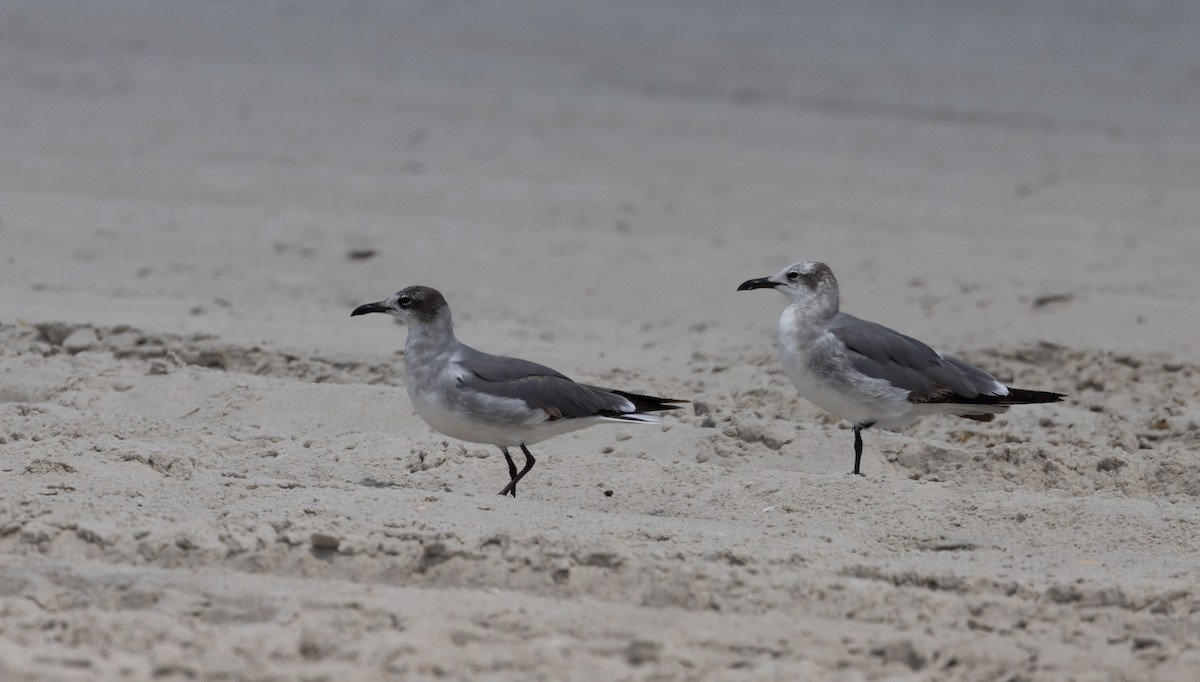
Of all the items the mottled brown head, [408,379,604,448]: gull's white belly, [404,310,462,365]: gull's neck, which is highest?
the mottled brown head

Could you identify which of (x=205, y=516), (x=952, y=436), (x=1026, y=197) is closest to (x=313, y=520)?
(x=205, y=516)

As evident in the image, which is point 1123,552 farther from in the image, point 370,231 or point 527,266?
point 370,231

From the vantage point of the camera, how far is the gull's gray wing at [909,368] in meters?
6.18

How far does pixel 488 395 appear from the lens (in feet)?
18.7

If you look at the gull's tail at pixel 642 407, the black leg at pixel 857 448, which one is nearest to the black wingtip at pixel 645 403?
the gull's tail at pixel 642 407

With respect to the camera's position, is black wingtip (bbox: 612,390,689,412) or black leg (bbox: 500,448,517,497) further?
black wingtip (bbox: 612,390,689,412)

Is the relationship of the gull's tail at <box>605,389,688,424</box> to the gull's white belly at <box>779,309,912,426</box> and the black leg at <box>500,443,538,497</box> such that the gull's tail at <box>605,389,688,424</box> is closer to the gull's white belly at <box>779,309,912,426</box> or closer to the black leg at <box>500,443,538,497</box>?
the black leg at <box>500,443,538,497</box>

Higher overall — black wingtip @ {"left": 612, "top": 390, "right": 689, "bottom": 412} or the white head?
the white head

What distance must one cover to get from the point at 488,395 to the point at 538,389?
0.19 metres

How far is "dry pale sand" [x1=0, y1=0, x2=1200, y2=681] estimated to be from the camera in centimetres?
419

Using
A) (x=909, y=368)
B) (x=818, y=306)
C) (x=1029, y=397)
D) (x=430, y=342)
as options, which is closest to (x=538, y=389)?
(x=430, y=342)

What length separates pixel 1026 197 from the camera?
12172mm

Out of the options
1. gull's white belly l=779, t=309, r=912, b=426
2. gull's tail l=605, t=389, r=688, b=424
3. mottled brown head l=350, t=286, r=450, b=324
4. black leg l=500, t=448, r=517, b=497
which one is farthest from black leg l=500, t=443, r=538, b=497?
gull's white belly l=779, t=309, r=912, b=426

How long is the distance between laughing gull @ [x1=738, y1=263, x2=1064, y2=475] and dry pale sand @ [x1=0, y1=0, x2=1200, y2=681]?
0.61 feet
